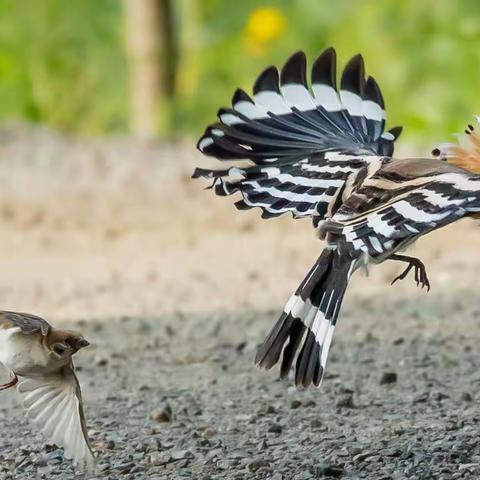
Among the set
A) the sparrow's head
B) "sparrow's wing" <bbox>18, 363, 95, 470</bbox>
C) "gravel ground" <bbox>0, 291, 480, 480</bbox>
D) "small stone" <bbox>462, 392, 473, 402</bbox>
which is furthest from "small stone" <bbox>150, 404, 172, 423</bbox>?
"small stone" <bbox>462, 392, 473, 402</bbox>

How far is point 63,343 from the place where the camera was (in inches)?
140

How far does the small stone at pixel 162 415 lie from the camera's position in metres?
4.30

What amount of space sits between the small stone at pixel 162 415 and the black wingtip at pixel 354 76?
46.2 inches

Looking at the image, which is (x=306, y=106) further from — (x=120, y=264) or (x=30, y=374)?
(x=120, y=264)

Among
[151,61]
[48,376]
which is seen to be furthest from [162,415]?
[151,61]

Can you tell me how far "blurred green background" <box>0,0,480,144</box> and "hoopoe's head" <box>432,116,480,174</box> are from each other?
5.38 meters

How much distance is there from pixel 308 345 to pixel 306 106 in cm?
126

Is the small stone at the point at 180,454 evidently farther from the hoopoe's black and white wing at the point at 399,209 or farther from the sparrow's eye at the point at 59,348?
the hoopoe's black and white wing at the point at 399,209

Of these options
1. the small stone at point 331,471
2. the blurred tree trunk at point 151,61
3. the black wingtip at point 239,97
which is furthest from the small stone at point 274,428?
the blurred tree trunk at point 151,61

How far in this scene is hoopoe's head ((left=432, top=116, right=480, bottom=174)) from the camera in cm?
412

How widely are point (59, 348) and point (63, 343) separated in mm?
20

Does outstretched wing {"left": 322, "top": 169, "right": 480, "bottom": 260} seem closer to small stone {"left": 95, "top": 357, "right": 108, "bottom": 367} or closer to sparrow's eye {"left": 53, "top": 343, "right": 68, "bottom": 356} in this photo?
sparrow's eye {"left": 53, "top": 343, "right": 68, "bottom": 356}

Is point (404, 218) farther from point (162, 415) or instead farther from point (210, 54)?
point (210, 54)

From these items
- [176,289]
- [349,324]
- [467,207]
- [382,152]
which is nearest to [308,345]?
[467,207]
